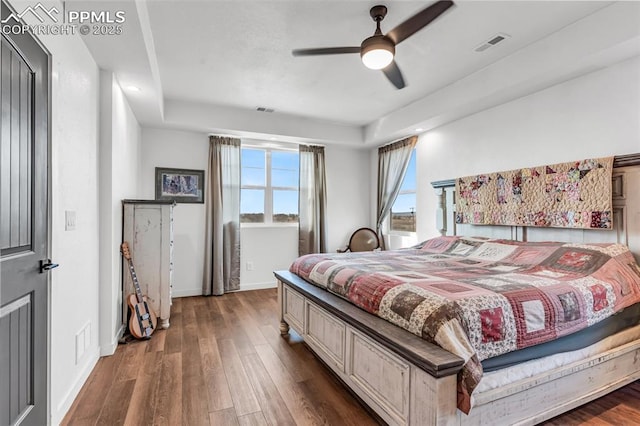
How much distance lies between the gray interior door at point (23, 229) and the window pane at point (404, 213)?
167 inches

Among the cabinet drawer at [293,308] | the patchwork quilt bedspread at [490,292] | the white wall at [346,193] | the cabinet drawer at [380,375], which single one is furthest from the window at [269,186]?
the cabinet drawer at [380,375]

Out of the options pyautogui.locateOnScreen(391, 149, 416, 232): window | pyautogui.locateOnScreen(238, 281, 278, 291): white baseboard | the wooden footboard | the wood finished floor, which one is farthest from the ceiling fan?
pyautogui.locateOnScreen(238, 281, 278, 291): white baseboard

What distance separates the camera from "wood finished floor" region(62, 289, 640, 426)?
1.78 meters

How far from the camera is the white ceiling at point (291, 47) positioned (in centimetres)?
217

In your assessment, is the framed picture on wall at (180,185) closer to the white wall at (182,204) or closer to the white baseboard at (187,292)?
the white wall at (182,204)

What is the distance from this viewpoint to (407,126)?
13.6 ft

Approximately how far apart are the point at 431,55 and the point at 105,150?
2932mm

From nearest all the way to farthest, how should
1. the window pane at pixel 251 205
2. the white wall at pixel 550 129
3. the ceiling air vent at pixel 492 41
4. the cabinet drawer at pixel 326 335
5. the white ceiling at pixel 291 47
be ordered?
the cabinet drawer at pixel 326 335 < the white ceiling at pixel 291 47 < the white wall at pixel 550 129 < the ceiling air vent at pixel 492 41 < the window pane at pixel 251 205

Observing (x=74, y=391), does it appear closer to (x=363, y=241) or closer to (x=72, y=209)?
(x=72, y=209)

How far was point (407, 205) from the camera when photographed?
488 centimetres

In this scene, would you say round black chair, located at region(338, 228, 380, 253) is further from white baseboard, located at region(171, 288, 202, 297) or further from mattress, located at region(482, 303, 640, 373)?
mattress, located at region(482, 303, 640, 373)

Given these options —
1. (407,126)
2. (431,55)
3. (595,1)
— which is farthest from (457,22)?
(407,126)

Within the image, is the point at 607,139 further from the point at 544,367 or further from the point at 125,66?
the point at 125,66

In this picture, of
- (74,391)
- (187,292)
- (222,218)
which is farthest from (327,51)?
(187,292)
